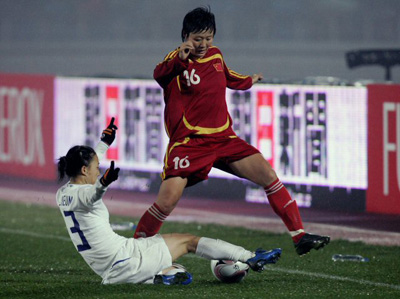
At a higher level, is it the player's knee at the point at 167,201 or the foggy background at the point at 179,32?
the foggy background at the point at 179,32

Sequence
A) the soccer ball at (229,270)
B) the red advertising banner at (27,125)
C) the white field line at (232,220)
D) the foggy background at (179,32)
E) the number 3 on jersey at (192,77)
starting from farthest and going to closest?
1. the foggy background at (179,32)
2. the red advertising banner at (27,125)
3. the white field line at (232,220)
4. the number 3 on jersey at (192,77)
5. the soccer ball at (229,270)

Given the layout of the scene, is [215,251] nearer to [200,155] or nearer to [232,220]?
[200,155]

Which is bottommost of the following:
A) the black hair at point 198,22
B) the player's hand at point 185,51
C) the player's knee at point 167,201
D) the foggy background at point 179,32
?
the player's knee at point 167,201

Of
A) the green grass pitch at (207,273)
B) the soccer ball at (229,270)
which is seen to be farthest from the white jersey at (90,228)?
the soccer ball at (229,270)

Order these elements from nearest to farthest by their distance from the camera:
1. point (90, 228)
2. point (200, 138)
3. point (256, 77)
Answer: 1. point (90, 228)
2. point (200, 138)
3. point (256, 77)

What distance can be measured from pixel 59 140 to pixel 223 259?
9.56m

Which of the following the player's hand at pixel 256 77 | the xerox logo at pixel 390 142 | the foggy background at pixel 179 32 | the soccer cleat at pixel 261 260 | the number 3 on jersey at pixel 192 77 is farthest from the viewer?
the foggy background at pixel 179 32

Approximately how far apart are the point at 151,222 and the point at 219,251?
26.0 inches

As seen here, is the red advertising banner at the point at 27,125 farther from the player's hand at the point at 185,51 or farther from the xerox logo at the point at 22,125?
the player's hand at the point at 185,51

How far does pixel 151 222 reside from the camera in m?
7.98

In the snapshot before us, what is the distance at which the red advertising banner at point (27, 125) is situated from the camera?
17.0 m

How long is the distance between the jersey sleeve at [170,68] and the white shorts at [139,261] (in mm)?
1201

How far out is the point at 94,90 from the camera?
53.2 ft

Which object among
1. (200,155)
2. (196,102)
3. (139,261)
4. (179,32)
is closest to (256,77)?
(196,102)
